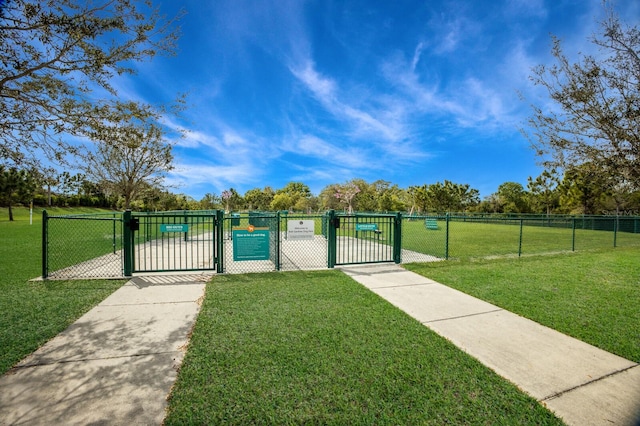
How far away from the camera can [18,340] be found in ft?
12.0

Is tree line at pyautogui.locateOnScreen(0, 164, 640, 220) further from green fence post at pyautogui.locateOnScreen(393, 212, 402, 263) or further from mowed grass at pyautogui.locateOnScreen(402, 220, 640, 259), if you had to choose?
green fence post at pyautogui.locateOnScreen(393, 212, 402, 263)

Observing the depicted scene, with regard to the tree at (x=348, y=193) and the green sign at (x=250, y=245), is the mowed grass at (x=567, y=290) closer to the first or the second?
the green sign at (x=250, y=245)

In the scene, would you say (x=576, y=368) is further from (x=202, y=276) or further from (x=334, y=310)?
(x=202, y=276)

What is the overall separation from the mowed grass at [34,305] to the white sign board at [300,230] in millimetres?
4114

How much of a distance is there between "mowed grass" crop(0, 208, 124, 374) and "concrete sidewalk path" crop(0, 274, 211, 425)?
185 millimetres

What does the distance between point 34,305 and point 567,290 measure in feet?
33.9

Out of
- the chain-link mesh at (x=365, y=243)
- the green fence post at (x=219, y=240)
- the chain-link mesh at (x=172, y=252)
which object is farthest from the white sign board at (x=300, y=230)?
the chain-link mesh at (x=172, y=252)

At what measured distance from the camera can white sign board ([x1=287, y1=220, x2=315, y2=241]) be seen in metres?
7.92

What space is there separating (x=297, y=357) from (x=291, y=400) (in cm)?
73

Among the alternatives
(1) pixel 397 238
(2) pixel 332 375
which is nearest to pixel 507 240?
(1) pixel 397 238

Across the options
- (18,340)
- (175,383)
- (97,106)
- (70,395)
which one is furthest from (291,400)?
(97,106)

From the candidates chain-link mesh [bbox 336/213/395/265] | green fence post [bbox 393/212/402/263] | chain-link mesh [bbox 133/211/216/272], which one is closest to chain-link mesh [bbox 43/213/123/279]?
chain-link mesh [bbox 133/211/216/272]

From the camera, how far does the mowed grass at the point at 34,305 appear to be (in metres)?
3.60

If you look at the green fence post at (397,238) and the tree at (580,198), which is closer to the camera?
the green fence post at (397,238)
